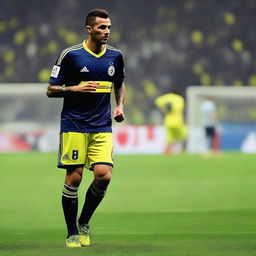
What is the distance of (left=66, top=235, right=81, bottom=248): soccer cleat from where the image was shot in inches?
316

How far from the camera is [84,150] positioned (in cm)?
817

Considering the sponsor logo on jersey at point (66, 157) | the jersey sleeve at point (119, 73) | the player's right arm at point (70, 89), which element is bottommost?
the sponsor logo on jersey at point (66, 157)

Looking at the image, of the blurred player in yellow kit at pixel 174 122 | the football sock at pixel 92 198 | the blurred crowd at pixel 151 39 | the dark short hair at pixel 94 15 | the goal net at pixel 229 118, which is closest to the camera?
the dark short hair at pixel 94 15

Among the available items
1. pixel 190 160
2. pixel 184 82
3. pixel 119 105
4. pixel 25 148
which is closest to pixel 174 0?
pixel 184 82

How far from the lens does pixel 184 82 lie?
38.6 m

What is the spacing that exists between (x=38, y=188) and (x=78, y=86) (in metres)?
8.35

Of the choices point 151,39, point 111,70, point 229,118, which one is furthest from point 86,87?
point 151,39

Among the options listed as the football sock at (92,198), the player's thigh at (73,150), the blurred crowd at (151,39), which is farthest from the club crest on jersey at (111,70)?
the blurred crowd at (151,39)

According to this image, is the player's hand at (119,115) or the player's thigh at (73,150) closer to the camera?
the player's thigh at (73,150)

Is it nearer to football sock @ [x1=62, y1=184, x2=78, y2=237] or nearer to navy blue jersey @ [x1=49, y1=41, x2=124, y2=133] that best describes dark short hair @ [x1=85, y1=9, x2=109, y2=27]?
navy blue jersey @ [x1=49, y1=41, x2=124, y2=133]

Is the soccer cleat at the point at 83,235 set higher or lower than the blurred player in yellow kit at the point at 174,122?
lower

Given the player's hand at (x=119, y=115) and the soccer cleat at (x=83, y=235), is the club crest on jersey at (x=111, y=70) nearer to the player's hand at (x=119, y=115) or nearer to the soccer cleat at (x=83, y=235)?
the player's hand at (x=119, y=115)

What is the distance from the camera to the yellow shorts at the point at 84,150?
26.7ft

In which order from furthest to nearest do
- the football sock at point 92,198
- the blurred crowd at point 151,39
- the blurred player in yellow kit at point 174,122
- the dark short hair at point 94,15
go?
the blurred crowd at point 151,39, the blurred player in yellow kit at point 174,122, the football sock at point 92,198, the dark short hair at point 94,15
